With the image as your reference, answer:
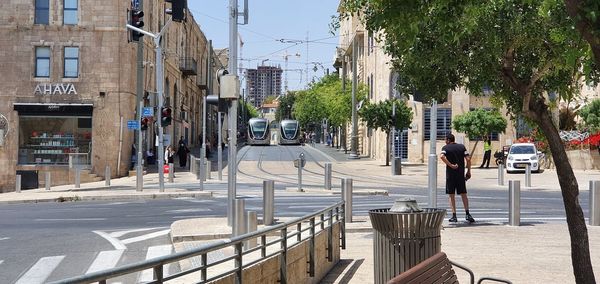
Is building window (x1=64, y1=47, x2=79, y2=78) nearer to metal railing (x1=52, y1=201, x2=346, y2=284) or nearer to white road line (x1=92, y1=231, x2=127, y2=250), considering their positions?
white road line (x1=92, y1=231, x2=127, y2=250)

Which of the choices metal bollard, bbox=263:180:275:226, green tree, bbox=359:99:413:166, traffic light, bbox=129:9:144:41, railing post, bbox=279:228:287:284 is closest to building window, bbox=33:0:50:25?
traffic light, bbox=129:9:144:41

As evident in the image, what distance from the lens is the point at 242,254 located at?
6.22 meters

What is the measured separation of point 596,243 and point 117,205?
14502 mm

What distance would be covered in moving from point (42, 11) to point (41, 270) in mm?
32843

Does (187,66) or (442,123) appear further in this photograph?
(187,66)

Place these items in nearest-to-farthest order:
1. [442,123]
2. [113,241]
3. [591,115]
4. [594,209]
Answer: [113,241], [594,209], [591,115], [442,123]

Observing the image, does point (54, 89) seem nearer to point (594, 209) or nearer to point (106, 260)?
point (106, 260)

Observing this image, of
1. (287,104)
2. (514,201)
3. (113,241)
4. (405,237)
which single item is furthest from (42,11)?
(287,104)

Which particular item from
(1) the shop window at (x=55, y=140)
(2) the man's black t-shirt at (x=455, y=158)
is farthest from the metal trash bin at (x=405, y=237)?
(1) the shop window at (x=55, y=140)

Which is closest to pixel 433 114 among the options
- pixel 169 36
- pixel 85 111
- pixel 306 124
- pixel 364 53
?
pixel 85 111

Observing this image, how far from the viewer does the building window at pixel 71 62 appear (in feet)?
136

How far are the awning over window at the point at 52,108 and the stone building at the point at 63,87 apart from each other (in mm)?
51

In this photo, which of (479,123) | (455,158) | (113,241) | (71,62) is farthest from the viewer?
(479,123)

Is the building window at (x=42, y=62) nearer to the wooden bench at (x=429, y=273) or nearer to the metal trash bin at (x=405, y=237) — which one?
the metal trash bin at (x=405, y=237)
